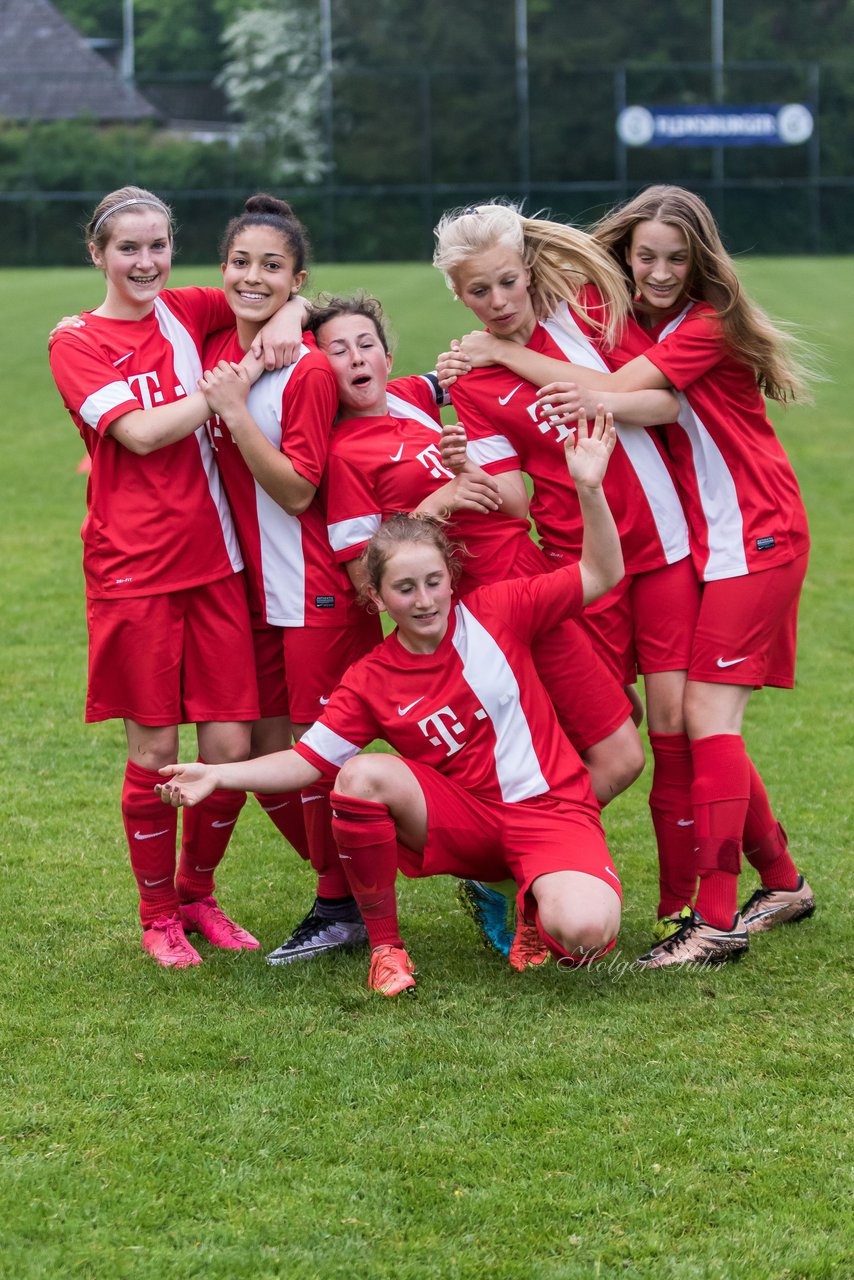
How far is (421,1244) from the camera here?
259cm

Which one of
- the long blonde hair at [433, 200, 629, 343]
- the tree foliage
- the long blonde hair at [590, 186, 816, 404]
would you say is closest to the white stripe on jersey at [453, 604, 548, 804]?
the long blonde hair at [433, 200, 629, 343]

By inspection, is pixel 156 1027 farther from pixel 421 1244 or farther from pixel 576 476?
pixel 576 476

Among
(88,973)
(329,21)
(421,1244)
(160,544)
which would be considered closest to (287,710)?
(160,544)

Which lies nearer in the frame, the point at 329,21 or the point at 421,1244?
the point at 421,1244

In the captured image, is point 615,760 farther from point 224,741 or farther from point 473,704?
point 224,741

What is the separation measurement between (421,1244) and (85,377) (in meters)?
2.14

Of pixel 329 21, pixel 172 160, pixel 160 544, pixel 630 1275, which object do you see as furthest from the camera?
pixel 329 21

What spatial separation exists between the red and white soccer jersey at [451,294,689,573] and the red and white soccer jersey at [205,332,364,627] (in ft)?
1.24

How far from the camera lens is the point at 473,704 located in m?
3.72

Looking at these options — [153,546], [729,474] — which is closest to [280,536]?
[153,546]

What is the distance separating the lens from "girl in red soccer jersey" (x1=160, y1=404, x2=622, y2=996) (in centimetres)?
360

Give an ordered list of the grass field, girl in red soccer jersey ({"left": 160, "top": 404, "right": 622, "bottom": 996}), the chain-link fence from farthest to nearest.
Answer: the chain-link fence → girl in red soccer jersey ({"left": 160, "top": 404, "right": 622, "bottom": 996}) → the grass field

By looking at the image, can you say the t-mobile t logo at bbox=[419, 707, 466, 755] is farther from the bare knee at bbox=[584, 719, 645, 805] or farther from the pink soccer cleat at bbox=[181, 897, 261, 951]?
the pink soccer cleat at bbox=[181, 897, 261, 951]

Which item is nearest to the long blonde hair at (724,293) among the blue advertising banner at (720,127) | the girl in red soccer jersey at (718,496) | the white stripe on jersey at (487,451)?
the girl in red soccer jersey at (718,496)
